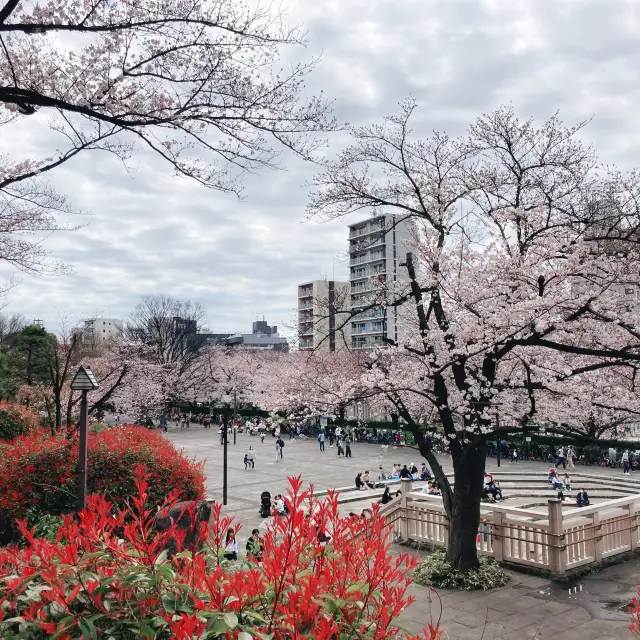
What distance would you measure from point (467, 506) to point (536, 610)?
236cm

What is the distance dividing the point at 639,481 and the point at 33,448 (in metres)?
28.2

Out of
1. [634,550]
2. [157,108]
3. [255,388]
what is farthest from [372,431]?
[157,108]

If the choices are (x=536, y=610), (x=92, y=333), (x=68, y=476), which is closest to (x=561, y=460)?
(x=536, y=610)

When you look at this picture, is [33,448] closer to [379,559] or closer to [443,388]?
[443,388]

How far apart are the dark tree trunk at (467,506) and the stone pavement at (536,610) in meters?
0.75

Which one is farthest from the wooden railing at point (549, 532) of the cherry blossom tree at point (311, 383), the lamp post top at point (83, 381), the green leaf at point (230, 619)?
the green leaf at point (230, 619)

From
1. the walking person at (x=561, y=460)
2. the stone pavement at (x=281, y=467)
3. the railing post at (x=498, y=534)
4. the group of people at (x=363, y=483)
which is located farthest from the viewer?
the walking person at (x=561, y=460)

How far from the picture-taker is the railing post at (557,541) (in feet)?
42.1

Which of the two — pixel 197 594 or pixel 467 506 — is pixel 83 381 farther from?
pixel 467 506

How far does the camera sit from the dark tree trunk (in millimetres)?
12500

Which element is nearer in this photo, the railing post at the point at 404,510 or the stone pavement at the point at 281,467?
the railing post at the point at 404,510

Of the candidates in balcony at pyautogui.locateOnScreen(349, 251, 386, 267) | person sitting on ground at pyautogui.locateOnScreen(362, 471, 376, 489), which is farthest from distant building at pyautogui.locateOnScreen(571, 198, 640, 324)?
balcony at pyautogui.locateOnScreen(349, 251, 386, 267)

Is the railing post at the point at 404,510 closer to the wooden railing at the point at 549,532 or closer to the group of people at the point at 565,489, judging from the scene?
the wooden railing at the point at 549,532

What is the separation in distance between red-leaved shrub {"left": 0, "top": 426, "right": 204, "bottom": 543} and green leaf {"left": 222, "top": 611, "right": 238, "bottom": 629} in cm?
788
